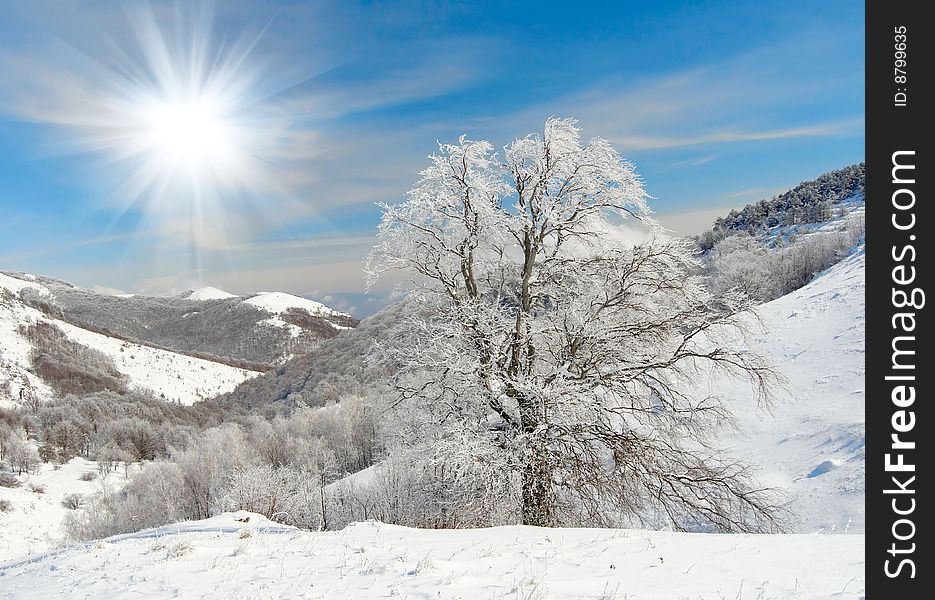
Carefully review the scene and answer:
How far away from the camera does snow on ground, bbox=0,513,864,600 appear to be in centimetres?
506

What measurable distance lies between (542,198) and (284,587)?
806cm

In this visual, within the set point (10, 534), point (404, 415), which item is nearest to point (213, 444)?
point (10, 534)

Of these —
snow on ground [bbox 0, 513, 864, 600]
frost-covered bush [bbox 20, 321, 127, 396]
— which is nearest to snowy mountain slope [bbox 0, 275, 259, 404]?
frost-covered bush [bbox 20, 321, 127, 396]

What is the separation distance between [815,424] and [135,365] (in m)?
199

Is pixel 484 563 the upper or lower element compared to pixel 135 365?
upper

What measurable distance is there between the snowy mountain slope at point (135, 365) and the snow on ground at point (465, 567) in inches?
6237

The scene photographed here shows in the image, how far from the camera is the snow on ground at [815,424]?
33.4 ft

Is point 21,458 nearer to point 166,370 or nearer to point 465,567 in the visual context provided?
point 166,370

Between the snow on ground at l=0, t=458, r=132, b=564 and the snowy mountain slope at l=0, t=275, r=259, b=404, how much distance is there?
2528 inches

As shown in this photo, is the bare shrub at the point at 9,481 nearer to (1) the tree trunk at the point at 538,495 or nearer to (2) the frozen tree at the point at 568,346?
(2) the frozen tree at the point at 568,346

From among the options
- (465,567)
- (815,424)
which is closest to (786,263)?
(815,424)

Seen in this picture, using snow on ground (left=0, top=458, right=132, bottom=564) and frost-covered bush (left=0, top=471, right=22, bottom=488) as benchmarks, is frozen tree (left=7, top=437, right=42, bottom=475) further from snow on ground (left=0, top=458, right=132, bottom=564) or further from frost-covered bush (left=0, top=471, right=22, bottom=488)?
frost-covered bush (left=0, top=471, right=22, bottom=488)

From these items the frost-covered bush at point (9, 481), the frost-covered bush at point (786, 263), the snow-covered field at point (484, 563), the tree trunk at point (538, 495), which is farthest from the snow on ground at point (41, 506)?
the frost-covered bush at point (786, 263)

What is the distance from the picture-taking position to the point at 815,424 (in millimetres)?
13734
